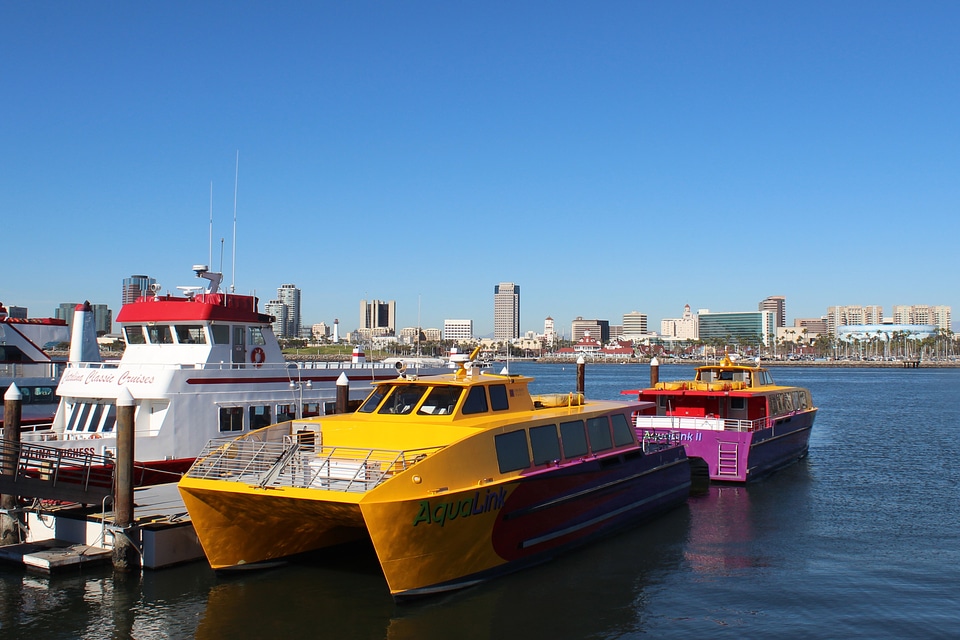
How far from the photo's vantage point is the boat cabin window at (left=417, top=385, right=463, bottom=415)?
52.5 feet

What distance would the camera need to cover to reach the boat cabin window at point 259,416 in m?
21.8

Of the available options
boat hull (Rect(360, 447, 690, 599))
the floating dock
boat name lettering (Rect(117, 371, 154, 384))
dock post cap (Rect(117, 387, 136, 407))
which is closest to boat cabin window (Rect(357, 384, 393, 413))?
boat hull (Rect(360, 447, 690, 599))

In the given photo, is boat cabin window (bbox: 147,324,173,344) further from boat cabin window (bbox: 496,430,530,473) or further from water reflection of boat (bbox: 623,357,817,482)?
water reflection of boat (bbox: 623,357,817,482)

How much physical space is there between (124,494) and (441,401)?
6.21m

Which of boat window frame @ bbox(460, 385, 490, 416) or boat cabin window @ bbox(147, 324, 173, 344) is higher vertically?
boat cabin window @ bbox(147, 324, 173, 344)

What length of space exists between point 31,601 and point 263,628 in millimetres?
4395

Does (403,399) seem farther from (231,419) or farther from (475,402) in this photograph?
(231,419)

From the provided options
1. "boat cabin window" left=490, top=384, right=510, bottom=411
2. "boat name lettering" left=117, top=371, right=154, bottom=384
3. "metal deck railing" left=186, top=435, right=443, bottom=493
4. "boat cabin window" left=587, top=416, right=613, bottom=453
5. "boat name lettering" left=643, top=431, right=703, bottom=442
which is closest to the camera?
"metal deck railing" left=186, top=435, right=443, bottom=493

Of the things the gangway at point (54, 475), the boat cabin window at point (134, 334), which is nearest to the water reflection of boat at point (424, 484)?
the gangway at point (54, 475)

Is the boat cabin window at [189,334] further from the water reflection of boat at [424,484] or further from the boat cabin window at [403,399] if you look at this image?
the boat cabin window at [403,399]

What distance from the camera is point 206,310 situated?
22.0 meters

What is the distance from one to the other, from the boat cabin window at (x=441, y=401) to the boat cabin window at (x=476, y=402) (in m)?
0.21

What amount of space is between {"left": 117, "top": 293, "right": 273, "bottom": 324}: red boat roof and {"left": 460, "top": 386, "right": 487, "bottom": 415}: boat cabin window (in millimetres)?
→ 9320

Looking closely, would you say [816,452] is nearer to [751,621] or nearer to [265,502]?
[751,621]
